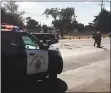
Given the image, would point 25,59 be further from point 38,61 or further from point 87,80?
point 87,80

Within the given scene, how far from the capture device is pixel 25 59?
29.7ft

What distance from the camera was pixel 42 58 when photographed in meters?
9.56

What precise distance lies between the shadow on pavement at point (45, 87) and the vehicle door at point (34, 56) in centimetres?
44

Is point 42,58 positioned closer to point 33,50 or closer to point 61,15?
point 33,50

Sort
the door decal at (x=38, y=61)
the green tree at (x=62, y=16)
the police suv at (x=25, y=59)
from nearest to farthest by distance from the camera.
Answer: the police suv at (x=25, y=59) → the door decal at (x=38, y=61) → the green tree at (x=62, y=16)

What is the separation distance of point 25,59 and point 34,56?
368mm

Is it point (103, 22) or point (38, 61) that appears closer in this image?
point (38, 61)

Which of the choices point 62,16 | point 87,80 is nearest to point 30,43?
point 87,80

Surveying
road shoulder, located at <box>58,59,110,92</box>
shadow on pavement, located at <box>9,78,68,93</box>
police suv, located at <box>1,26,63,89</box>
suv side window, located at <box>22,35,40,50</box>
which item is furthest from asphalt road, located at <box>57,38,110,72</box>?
suv side window, located at <box>22,35,40,50</box>

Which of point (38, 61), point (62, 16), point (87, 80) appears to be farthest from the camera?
point (62, 16)

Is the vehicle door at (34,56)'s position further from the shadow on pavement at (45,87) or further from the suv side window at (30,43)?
the shadow on pavement at (45,87)

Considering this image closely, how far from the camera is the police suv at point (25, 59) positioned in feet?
28.5

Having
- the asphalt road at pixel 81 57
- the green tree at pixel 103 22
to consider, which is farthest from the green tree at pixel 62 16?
the asphalt road at pixel 81 57

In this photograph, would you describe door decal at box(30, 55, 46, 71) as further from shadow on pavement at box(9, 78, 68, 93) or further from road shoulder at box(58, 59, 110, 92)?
road shoulder at box(58, 59, 110, 92)
